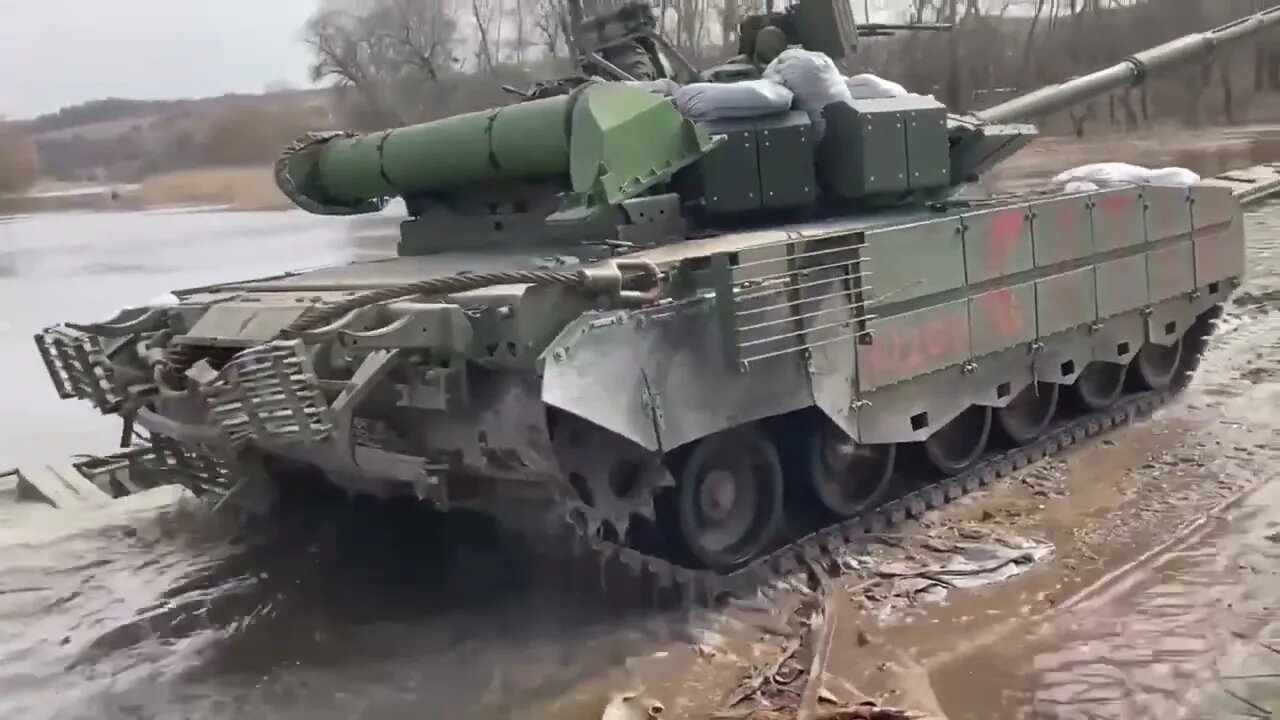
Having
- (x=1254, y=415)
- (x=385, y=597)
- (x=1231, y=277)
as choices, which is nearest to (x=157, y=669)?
(x=385, y=597)

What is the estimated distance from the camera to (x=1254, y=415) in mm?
8297

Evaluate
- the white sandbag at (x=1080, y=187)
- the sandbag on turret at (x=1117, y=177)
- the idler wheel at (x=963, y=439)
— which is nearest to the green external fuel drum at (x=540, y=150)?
the idler wheel at (x=963, y=439)

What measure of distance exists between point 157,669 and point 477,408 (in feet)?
5.56

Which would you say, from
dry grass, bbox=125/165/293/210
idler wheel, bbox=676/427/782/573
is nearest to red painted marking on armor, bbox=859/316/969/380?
idler wheel, bbox=676/427/782/573

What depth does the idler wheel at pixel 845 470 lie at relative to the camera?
632 cm

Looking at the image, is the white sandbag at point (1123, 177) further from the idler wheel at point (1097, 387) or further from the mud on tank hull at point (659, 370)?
the idler wheel at point (1097, 387)

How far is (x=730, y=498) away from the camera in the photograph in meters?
→ 6.02

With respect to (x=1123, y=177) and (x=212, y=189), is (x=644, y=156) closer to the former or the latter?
(x=1123, y=177)

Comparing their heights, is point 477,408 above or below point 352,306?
below

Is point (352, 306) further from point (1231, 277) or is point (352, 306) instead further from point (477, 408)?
point (1231, 277)

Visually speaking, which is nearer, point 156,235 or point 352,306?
point 352,306

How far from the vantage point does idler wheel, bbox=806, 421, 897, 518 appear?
6.32m

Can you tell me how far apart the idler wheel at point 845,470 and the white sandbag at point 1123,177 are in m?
2.69

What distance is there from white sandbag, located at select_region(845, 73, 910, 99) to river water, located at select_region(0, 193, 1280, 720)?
7.79 feet
